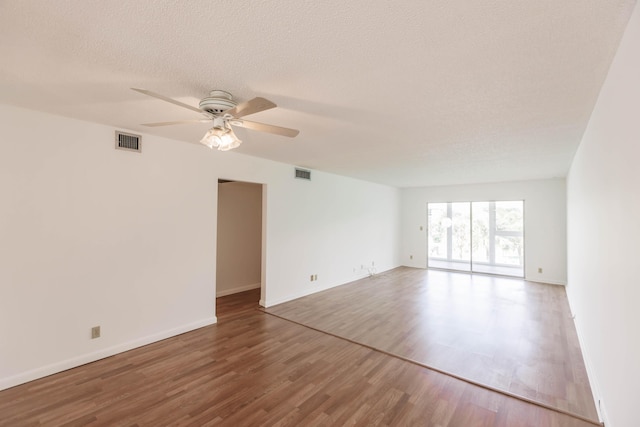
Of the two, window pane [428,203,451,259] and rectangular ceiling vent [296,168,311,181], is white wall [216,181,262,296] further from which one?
window pane [428,203,451,259]

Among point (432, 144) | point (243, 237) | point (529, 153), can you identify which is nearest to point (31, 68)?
point (432, 144)

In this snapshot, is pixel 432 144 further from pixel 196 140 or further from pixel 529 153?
pixel 196 140

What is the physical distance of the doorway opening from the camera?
552 cm

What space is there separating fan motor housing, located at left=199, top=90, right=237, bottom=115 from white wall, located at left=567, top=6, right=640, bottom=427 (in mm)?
2294

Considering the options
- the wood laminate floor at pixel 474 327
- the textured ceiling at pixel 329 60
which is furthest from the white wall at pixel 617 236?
the wood laminate floor at pixel 474 327

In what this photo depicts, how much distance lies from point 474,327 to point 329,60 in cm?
392

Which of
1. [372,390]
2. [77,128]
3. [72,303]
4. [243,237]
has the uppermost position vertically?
[77,128]

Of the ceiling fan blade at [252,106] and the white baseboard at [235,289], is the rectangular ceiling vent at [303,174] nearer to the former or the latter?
the white baseboard at [235,289]

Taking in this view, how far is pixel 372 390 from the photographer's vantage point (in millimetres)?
2424

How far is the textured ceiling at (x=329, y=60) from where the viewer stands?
1.31 meters

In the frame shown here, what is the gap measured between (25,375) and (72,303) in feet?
2.15

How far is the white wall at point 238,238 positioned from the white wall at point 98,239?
4.48 feet

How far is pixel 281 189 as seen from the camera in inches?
193

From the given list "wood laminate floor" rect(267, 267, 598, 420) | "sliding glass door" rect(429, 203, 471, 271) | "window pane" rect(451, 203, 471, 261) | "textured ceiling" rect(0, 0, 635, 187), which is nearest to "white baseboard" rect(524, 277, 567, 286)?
"wood laminate floor" rect(267, 267, 598, 420)
